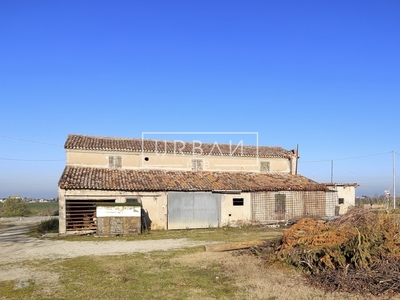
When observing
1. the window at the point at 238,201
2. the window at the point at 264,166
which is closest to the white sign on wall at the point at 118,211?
the window at the point at 238,201

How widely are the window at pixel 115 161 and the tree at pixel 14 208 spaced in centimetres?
2385

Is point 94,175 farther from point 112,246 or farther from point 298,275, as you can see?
point 298,275

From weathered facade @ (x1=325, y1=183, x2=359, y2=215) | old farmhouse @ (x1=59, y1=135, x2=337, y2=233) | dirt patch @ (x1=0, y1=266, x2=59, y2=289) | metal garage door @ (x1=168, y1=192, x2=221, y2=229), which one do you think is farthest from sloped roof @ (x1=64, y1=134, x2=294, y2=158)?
dirt patch @ (x1=0, y1=266, x2=59, y2=289)

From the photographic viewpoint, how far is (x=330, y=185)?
30828mm

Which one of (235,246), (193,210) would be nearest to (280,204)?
(193,210)

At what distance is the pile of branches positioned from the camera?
748cm

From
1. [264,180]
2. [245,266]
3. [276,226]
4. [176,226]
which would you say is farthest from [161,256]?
[264,180]

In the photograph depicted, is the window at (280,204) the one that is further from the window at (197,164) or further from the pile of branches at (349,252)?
the pile of branches at (349,252)

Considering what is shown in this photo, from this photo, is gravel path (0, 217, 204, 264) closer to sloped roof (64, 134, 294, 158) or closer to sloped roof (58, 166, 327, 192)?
sloped roof (58, 166, 327, 192)

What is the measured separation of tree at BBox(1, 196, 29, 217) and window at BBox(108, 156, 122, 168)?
2385 centimetres

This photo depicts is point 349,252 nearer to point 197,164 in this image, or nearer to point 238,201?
point 238,201

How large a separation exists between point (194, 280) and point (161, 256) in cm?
363

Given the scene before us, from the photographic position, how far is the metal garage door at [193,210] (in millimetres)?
21562

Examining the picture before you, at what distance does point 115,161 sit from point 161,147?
3861 millimetres
